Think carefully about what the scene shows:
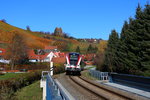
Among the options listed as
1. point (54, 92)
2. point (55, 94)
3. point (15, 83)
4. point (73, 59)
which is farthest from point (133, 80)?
point (73, 59)

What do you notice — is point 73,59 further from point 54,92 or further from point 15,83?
point 54,92

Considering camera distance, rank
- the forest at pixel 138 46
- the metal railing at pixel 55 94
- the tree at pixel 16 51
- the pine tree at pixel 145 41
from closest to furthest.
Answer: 1. the metal railing at pixel 55 94
2. the pine tree at pixel 145 41
3. the forest at pixel 138 46
4. the tree at pixel 16 51

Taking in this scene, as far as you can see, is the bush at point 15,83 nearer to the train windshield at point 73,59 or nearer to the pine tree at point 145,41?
the train windshield at point 73,59

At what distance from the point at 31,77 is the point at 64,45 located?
145m

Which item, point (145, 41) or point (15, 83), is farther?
point (145, 41)

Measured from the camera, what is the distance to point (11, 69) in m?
72.2

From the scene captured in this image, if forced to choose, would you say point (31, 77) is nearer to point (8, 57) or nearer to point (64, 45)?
point (8, 57)

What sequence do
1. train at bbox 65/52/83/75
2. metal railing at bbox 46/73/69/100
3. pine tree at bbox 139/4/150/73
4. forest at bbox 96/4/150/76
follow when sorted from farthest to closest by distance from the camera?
train at bbox 65/52/83/75, forest at bbox 96/4/150/76, pine tree at bbox 139/4/150/73, metal railing at bbox 46/73/69/100

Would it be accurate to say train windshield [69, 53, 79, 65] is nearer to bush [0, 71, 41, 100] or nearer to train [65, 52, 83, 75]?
train [65, 52, 83, 75]

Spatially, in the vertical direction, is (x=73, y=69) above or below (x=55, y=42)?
below

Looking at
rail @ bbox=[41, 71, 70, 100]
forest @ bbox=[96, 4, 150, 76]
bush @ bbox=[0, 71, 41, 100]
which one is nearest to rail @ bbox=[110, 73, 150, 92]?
forest @ bbox=[96, 4, 150, 76]

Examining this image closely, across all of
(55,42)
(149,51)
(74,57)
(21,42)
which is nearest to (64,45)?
(55,42)

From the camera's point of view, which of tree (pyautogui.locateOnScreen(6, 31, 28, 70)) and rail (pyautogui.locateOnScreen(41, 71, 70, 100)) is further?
tree (pyautogui.locateOnScreen(6, 31, 28, 70))

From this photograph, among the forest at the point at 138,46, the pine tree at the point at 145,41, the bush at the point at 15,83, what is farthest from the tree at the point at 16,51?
the pine tree at the point at 145,41
